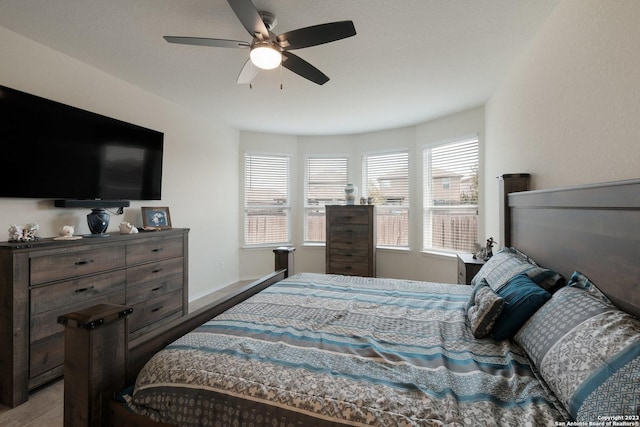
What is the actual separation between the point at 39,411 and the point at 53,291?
752 millimetres

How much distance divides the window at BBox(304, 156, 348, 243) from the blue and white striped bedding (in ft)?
11.4

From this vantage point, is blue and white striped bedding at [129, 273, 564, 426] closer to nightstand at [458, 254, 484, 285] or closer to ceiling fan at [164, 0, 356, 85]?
nightstand at [458, 254, 484, 285]

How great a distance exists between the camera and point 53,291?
77.2 inches

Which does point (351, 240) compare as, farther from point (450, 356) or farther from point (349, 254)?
point (450, 356)

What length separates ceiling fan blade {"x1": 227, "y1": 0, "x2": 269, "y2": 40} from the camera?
4.65 ft

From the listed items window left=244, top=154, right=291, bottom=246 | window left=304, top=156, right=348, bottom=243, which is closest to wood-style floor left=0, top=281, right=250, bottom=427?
window left=244, top=154, right=291, bottom=246

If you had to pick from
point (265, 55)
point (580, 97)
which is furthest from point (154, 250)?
point (580, 97)

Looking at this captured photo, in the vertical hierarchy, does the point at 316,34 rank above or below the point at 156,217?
above

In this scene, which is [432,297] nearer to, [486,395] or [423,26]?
[486,395]

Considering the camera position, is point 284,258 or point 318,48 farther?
point 284,258

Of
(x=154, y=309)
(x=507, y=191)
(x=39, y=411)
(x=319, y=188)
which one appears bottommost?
(x=39, y=411)

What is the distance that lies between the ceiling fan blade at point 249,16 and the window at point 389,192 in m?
3.32

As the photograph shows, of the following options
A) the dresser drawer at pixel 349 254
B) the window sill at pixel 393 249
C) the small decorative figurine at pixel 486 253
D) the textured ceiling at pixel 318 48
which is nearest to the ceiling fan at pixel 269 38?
the textured ceiling at pixel 318 48

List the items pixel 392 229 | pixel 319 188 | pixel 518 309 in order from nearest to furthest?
pixel 518 309 < pixel 392 229 < pixel 319 188
